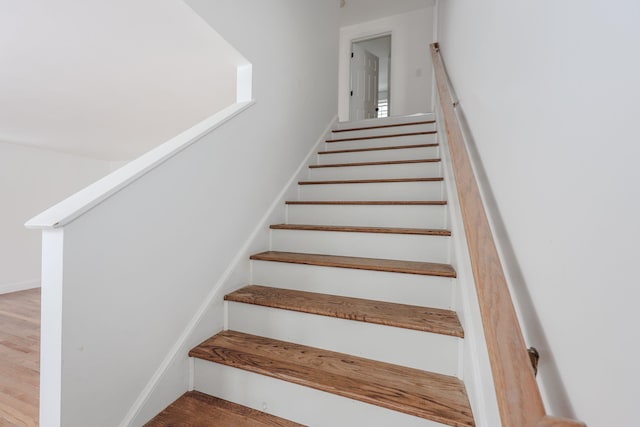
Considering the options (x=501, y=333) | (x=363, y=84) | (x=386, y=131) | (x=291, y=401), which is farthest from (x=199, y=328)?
(x=363, y=84)

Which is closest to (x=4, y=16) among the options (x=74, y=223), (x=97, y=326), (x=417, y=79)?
(x=74, y=223)

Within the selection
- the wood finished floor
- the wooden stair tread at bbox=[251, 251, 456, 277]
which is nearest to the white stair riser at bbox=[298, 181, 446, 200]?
the wooden stair tread at bbox=[251, 251, 456, 277]

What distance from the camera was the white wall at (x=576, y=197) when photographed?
364 millimetres

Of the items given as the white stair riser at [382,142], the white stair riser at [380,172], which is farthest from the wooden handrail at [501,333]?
the white stair riser at [382,142]

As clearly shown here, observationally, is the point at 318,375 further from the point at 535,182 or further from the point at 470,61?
the point at 470,61

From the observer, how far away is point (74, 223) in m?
0.88

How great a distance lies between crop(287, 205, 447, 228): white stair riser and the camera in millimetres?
1754

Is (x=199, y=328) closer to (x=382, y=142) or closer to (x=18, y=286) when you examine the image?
(x=382, y=142)

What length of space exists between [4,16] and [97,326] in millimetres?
1380

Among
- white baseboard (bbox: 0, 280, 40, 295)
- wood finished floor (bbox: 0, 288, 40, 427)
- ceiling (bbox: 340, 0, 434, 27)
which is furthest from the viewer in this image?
ceiling (bbox: 340, 0, 434, 27)

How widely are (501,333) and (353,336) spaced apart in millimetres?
801

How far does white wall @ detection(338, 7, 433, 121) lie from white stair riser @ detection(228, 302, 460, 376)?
13.3 ft

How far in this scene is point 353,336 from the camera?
126cm

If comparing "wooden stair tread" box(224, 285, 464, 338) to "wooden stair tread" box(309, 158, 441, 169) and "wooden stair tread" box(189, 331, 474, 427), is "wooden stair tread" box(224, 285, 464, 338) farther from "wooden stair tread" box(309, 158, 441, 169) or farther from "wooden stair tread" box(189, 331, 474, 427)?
"wooden stair tread" box(309, 158, 441, 169)
